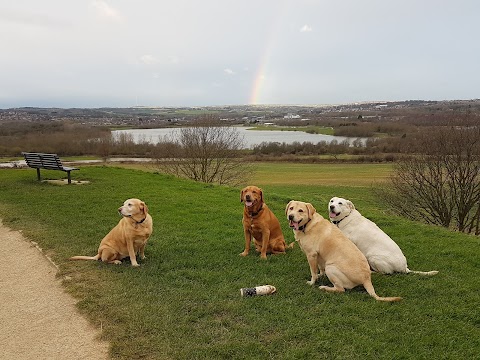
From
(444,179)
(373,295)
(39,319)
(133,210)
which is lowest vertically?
(444,179)

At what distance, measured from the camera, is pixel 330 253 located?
227 inches

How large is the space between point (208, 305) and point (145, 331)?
955 millimetres

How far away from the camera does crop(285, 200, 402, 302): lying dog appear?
5.54 metres

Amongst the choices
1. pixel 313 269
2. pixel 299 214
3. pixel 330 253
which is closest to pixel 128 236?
pixel 299 214

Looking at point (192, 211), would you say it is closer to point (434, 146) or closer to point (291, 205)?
point (291, 205)

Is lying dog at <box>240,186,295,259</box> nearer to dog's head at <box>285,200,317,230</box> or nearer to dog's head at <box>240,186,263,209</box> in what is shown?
dog's head at <box>240,186,263,209</box>

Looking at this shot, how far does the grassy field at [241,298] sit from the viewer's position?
4.36 meters

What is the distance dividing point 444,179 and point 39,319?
2000 centimetres

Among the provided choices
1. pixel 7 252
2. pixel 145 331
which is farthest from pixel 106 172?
pixel 145 331

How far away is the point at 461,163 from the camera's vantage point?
18938 mm

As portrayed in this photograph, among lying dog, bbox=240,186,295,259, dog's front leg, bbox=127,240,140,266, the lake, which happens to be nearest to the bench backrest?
dog's front leg, bbox=127,240,140,266

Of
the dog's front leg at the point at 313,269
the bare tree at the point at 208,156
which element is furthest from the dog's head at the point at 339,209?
the bare tree at the point at 208,156

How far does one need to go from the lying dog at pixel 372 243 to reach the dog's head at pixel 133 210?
11.1ft

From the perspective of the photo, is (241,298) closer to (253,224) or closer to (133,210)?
(253,224)
